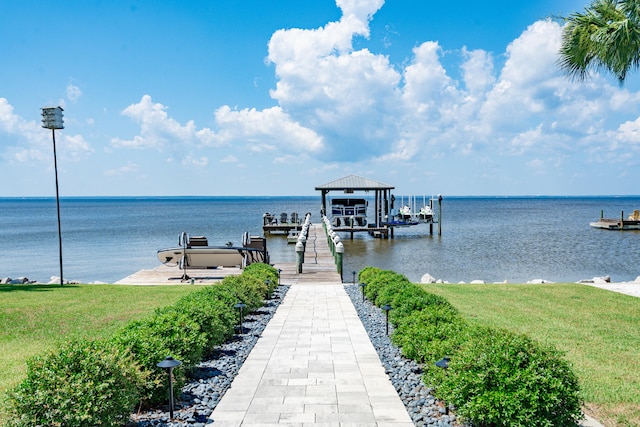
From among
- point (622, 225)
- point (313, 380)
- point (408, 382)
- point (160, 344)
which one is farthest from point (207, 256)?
point (622, 225)

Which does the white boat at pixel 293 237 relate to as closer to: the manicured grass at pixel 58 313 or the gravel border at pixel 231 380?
the manicured grass at pixel 58 313

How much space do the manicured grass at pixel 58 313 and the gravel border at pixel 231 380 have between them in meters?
2.02

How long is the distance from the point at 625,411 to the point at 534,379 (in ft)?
5.83

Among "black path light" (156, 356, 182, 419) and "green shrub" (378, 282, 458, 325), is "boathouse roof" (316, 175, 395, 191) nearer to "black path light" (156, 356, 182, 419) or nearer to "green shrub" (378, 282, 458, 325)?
"green shrub" (378, 282, 458, 325)

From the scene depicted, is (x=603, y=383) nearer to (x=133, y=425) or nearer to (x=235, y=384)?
(x=235, y=384)

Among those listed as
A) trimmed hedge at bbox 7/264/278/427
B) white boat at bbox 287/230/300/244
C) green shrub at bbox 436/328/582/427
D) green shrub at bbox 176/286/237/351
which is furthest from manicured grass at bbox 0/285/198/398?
white boat at bbox 287/230/300/244

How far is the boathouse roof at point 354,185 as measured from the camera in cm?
3716

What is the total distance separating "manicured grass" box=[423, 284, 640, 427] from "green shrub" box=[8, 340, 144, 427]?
4.67 metres

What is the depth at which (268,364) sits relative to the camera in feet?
21.2

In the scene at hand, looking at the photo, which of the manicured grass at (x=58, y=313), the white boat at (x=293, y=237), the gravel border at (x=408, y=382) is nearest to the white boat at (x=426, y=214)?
the white boat at (x=293, y=237)

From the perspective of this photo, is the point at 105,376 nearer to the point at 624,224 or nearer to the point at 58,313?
the point at 58,313

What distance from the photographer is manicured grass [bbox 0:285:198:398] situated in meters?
7.42

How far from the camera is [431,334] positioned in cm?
597

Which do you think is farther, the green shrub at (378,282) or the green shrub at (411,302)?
the green shrub at (378,282)
